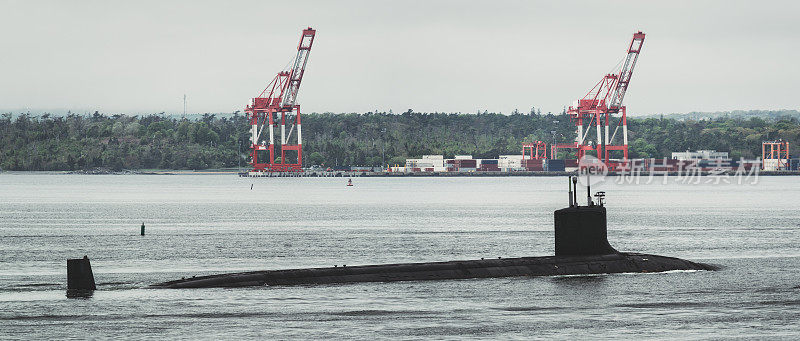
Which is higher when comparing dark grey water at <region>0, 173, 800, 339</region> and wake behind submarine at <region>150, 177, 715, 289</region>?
wake behind submarine at <region>150, 177, 715, 289</region>

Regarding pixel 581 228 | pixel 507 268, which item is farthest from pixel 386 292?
pixel 581 228

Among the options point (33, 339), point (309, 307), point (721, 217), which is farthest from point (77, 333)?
point (721, 217)

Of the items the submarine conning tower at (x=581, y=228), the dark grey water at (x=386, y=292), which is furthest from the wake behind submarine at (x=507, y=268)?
the dark grey water at (x=386, y=292)

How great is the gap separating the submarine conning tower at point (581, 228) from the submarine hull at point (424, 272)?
0.69 ft

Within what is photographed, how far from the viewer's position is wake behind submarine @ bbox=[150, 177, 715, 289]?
2858 centimetres

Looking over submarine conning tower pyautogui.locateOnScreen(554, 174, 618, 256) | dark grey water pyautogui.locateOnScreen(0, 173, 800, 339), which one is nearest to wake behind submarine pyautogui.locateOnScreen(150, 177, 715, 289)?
submarine conning tower pyautogui.locateOnScreen(554, 174, 618, 256)

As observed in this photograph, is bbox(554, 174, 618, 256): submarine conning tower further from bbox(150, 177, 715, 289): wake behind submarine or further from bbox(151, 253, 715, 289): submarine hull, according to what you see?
bbox(151, 253, 715, 289): submarine hull

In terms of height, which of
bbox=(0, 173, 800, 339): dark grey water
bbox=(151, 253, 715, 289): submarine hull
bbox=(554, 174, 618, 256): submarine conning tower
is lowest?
bbox=(0, 173, 800, 339): dark grey water

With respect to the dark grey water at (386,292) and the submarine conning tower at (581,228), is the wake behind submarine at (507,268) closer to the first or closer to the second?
the submarine conning tower at (581,228)

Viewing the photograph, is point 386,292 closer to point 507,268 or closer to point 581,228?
point 507,268

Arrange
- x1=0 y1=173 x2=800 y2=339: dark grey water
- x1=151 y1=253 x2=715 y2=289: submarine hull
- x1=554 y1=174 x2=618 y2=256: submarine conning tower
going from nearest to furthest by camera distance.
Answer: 1. x1=0 y1=173 x2=800 y2=339: dark grey water
2. x1=151 y1=253 x2=715 y2=289: submarine hull
3. x1=554 y1=174 x2=618 y2=256: submarine conning tower

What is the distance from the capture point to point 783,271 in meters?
34.3

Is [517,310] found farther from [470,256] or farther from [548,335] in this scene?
[470,256]

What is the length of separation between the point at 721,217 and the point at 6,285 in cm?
5244
